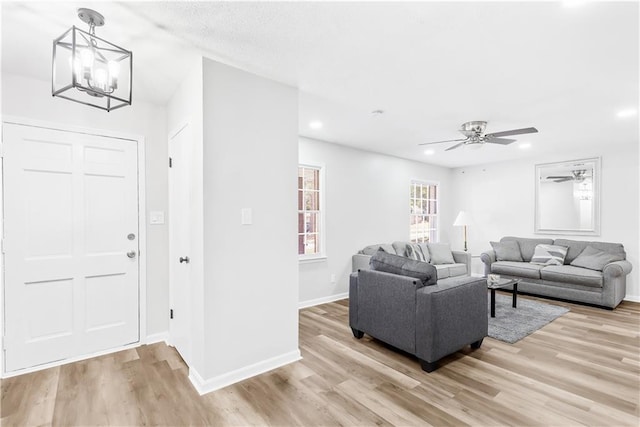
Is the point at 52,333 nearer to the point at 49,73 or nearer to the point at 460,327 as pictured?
the point at 49,73

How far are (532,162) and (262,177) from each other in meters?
5.75

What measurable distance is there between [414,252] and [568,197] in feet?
9.77

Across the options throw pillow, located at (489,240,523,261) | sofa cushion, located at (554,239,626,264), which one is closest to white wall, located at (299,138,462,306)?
throw pillow, located at (489,240,523,261)

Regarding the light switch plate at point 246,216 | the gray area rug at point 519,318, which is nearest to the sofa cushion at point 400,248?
the gray area rug at point 519,318

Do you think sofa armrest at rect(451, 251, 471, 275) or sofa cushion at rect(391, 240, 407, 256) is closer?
sofa cushion at rect(391, 240, 407, 256)

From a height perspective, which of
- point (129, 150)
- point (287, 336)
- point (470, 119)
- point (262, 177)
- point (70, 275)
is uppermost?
point (470, 119)

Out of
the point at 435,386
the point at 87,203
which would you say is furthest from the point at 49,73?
the point at 435,386

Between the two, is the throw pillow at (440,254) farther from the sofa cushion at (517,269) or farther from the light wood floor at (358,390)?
the light wood floor at (358,390)

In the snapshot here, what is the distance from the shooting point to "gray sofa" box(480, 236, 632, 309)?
Result: 443 centimetres

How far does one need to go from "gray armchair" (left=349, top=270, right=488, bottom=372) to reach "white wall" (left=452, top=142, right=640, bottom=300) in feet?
12.7

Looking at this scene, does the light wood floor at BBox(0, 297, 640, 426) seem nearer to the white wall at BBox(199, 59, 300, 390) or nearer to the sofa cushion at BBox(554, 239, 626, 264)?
the white wall at BBox(199, 59, 300, 390)

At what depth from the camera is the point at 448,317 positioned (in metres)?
2.70

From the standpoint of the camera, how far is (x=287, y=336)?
2805 mm

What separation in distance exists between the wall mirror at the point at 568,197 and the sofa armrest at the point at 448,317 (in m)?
3.95
